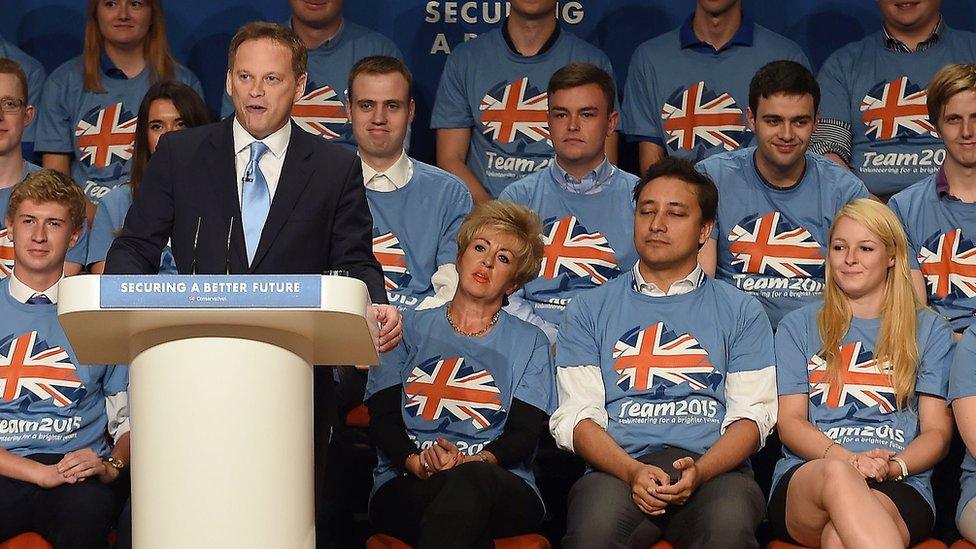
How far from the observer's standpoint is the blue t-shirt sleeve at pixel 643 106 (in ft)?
15.1

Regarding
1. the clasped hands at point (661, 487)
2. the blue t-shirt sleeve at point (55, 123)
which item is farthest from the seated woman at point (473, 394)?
the blue t-shirt sleeve at point (55, 123)

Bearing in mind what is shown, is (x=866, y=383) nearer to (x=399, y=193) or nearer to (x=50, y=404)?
(x=399, y=193)

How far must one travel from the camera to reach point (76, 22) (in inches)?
202

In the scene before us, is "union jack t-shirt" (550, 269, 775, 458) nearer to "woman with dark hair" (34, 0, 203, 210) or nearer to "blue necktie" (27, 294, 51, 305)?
"blue necktie" (27, 294, 51, 305)

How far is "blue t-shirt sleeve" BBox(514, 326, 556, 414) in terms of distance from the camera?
11.1 ft

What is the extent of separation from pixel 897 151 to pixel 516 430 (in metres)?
1.86

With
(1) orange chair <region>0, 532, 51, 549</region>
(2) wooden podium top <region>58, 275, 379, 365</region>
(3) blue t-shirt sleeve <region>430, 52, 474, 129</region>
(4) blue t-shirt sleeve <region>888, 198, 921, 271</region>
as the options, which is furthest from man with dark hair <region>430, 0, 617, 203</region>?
(2) wooden podium top <region>58, 275, 379, 365</region>

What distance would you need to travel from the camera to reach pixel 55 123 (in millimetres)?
4688

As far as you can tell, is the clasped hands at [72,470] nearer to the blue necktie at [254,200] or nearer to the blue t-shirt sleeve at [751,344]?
the blue necktie at [254,200]

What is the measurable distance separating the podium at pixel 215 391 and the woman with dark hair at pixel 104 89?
2682 millimetres

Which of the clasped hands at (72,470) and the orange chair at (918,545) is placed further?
the clasped hands at (72,470)

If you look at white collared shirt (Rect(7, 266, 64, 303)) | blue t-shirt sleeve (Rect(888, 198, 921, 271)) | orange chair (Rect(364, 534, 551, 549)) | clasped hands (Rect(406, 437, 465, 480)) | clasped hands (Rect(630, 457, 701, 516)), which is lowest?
orange chair (Rect(364, 534, 551, 549))

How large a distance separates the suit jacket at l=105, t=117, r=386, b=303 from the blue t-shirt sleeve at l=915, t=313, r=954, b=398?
1.45 m

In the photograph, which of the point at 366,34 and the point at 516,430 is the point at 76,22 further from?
the point at 516,430
